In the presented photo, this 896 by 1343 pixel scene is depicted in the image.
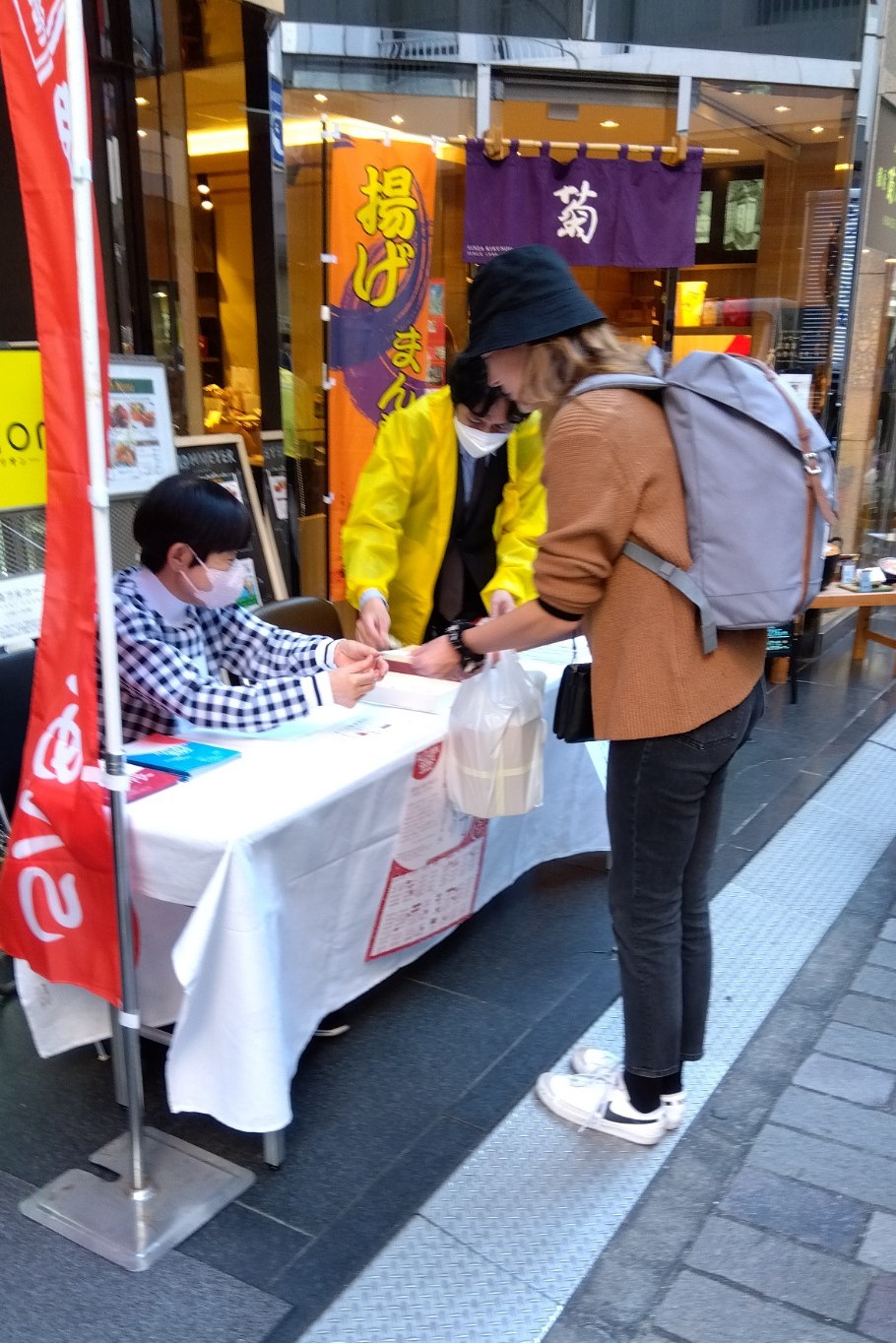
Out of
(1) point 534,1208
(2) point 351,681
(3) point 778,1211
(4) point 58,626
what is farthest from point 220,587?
(3) point 778,1211

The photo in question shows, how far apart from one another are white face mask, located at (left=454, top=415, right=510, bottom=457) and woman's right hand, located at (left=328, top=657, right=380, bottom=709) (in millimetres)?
967

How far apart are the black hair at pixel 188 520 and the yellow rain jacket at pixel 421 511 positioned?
77 centimetres

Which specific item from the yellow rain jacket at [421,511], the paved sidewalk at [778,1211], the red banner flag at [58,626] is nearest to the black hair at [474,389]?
the yellow rain jacket at [421,511]

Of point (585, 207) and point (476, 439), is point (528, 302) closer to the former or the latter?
point (476, 439)

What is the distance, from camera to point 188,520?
2436mm

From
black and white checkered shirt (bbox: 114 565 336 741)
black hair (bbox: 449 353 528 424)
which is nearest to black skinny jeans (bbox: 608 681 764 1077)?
black and white checkered shirt (bbox: 114 565 336 741)

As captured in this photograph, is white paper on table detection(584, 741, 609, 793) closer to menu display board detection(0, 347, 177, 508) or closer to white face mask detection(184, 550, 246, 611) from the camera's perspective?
white face mask detection(184, 550, 246, 611)

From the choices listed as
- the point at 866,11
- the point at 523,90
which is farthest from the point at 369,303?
the point at 866,11

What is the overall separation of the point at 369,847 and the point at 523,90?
16.9ft

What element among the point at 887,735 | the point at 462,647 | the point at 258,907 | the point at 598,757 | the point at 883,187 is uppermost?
the point at 883,187

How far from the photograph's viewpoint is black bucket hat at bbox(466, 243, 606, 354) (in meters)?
2.03

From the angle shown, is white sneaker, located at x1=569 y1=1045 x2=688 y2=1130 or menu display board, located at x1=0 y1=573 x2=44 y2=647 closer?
white sneaker, located at x1=569 y1=1045 x2=688 y2=1130

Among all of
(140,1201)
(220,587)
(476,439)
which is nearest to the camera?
(140,1201)

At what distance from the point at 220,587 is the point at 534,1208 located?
5.14ft
